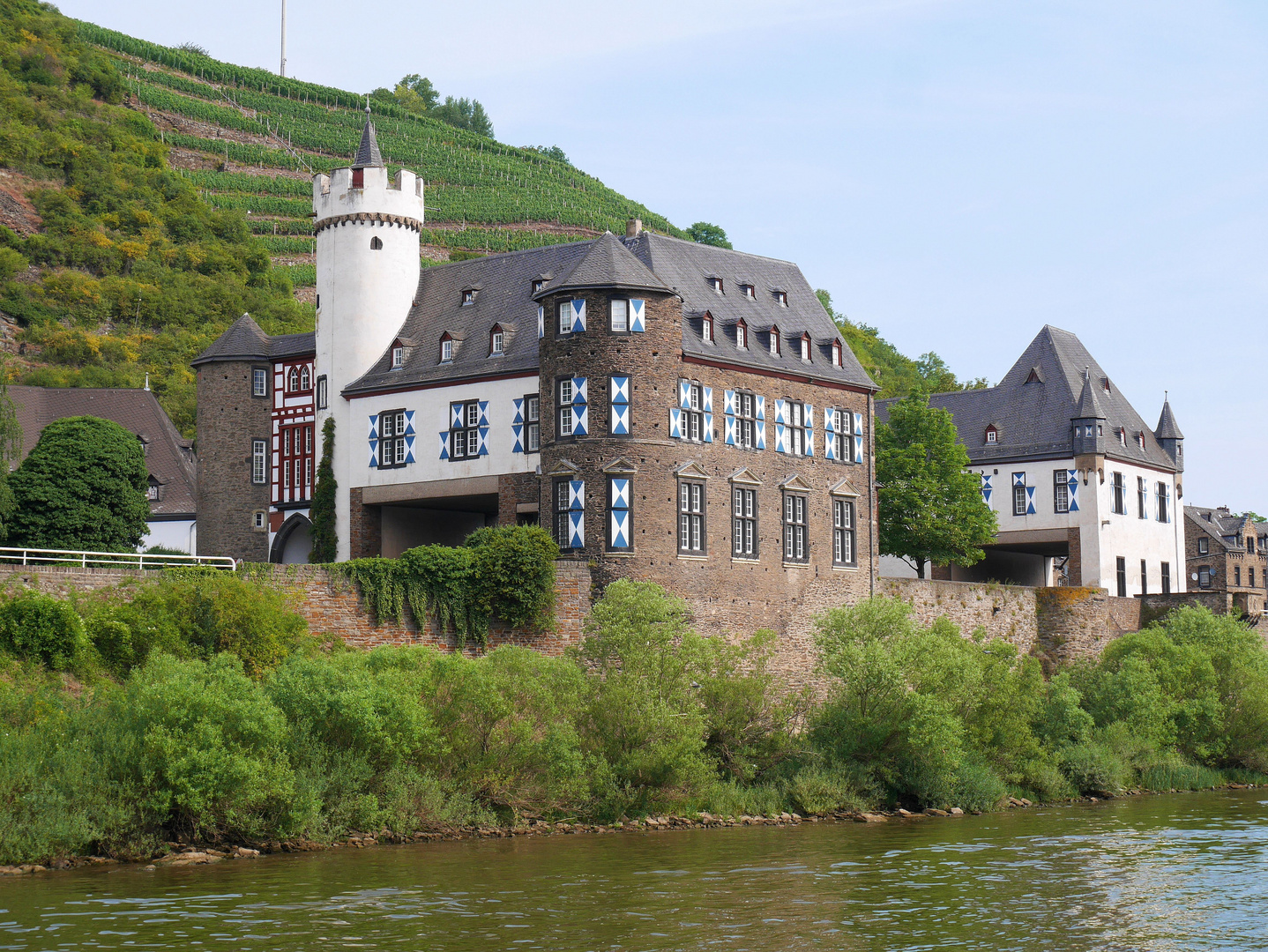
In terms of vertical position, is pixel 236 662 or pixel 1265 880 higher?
pixel 236 662

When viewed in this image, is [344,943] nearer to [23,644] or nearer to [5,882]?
[5,882]

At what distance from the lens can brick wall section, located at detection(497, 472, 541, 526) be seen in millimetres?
44781

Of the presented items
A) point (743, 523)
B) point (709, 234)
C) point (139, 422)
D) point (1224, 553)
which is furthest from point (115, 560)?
point (709, 234)

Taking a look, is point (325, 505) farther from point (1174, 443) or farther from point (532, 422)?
point (1174, 443)

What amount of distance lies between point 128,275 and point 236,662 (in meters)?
78.9

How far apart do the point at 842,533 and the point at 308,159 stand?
108 meters

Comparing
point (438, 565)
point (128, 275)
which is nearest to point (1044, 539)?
point (438, 565)

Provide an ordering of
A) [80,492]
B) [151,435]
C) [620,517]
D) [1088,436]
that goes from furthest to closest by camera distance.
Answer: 1. [151,435]
2. [1088,436]
3. [80,492]
4. [620,517]

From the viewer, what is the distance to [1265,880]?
27.5 m

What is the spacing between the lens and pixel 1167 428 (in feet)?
216

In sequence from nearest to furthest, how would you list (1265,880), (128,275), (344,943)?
(344,943), (1265,880), (128,275)

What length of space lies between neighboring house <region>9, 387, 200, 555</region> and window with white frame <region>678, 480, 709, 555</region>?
72.7ft

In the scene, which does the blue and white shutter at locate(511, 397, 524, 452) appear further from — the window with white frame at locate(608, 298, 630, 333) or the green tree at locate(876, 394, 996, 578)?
the green tree at locate(876, 394, 996, 578)

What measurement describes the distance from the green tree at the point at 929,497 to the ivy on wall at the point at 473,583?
67.2 feet
